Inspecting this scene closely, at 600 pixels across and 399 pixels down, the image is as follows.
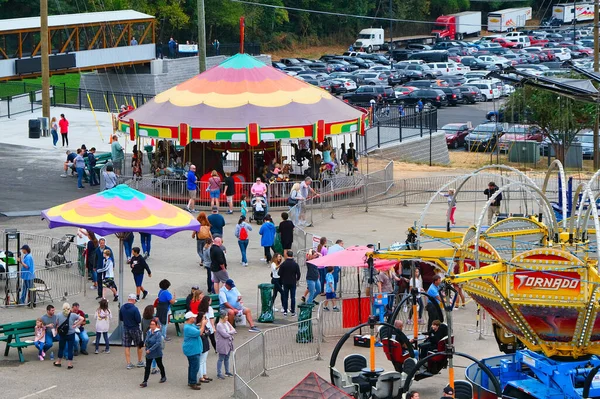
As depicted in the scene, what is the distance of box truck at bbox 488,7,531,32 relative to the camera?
11075 centimetres

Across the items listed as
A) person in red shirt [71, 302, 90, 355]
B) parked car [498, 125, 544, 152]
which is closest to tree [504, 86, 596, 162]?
parked car [498, 125, 544, 152]

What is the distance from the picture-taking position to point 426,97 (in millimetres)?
65500

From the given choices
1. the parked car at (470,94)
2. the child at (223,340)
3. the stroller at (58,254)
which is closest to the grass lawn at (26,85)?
the parked car at (470,94)

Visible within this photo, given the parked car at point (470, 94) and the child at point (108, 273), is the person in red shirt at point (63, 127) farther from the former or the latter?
the parked car at point (470, 94)

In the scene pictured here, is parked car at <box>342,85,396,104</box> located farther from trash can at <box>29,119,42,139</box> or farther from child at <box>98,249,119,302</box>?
child at <box>98,249,119,302</box>

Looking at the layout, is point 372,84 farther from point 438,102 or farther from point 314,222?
point 314,222

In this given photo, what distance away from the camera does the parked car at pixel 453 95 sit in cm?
6656

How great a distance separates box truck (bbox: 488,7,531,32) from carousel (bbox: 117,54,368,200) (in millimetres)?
76199

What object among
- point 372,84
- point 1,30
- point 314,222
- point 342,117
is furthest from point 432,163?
point 372,84

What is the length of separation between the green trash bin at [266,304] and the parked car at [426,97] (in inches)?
1684

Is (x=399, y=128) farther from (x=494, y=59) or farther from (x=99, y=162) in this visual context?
(x=494, y=59)

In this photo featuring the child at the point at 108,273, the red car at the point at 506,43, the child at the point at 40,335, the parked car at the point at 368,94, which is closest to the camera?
the child at the point at 40,335

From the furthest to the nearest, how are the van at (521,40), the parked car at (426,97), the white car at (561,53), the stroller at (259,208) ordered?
the van at (521,40)
the white car at (561,53)
the parked car at (426,97)
the stroller at (259,208)

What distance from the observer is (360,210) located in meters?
34.7
